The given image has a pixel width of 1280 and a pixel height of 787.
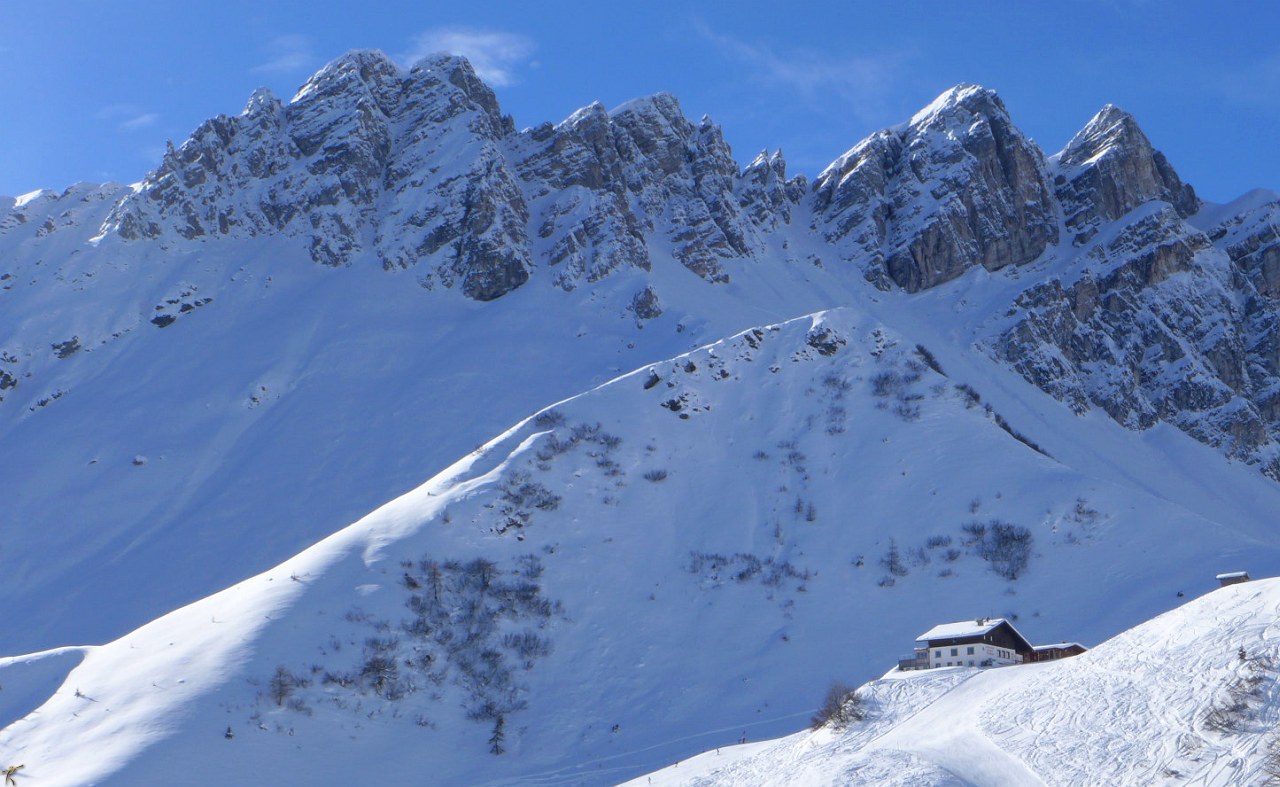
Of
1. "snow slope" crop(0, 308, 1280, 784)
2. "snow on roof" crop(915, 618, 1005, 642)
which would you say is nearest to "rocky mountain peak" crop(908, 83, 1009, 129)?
"snow slope" crop(0, 308, 1280, 784)

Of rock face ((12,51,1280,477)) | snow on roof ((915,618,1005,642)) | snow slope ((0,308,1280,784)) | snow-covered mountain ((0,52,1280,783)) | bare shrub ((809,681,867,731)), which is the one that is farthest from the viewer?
rock face ((12,51,1280,477))

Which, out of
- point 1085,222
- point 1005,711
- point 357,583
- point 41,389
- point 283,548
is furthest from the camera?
point 1085,222

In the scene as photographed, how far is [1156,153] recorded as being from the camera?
524 feet

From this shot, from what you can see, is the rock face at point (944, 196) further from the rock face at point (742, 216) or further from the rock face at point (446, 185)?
the rock face at point (446, 185)

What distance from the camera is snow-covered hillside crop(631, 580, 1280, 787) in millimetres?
34188

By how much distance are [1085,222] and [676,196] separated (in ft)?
155

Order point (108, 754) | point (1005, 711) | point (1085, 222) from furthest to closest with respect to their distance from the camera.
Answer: point (1085, 222) → point (108, 754) → point (1005, 711)

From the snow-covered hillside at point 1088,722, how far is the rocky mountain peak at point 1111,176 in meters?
113

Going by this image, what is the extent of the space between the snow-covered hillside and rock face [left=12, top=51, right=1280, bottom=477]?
6661 centimetres

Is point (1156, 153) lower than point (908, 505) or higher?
higher

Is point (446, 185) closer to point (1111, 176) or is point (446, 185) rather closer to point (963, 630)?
point (1111, 176)

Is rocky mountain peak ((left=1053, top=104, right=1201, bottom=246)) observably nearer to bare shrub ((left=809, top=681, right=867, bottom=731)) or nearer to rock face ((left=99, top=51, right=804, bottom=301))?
rock face ((left=99, top=51, right=804, bottom=301))

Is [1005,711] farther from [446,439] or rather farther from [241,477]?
[241,477]

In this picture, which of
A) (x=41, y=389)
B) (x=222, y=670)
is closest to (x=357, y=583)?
(x=222, y=670)
